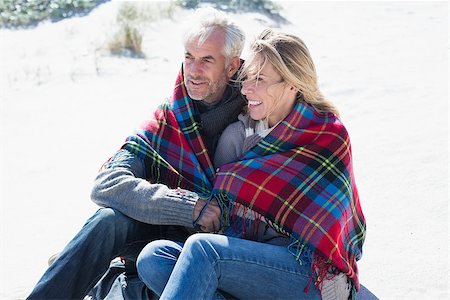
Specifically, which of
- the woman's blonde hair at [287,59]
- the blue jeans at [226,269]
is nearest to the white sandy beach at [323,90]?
the woman's blonde hair at [287,59]

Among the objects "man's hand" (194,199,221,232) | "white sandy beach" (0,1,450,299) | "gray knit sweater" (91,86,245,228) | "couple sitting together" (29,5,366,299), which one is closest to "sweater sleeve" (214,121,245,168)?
"couple sitting together" (29,5,366,299)

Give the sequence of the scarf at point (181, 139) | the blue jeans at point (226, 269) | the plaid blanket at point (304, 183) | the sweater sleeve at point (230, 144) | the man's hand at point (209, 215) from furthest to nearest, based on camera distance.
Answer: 1. the scarf at point (181, 139)
2. the sweater sleeve at point (230, 144)
3. the man's hand at point (209, 215)
4. the plaid blanket at point (304, 183)
5. the blue jeans at point (226, 269)

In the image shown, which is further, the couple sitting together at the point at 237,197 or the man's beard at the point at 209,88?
the man's beard at the point at 209,88

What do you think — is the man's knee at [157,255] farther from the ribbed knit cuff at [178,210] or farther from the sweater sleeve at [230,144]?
the sweater sleeve at [230,144]

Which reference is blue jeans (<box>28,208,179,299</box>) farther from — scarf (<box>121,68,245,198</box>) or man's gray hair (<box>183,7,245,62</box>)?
man's gray hair (<box>183,7,245,62</box>)

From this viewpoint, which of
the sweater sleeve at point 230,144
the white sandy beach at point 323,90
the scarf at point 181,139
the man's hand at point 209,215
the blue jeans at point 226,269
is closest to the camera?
the blue jeans at point 226,269

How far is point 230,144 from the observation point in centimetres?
304

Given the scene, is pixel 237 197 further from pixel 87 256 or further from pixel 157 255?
pixel 87 256

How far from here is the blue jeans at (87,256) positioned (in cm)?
261

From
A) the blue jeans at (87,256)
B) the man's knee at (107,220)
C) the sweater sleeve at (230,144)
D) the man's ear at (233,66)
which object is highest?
the man's ear at (233,66)

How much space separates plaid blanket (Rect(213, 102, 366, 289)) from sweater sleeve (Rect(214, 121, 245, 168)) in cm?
17

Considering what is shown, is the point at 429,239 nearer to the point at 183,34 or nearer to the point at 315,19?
the point at 183,34

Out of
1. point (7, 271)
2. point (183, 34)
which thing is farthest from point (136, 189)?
point (7, 271)

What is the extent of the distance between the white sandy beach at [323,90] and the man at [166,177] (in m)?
0.31
